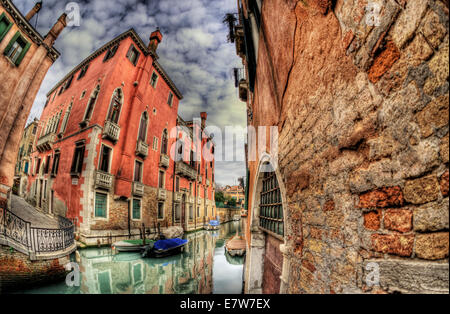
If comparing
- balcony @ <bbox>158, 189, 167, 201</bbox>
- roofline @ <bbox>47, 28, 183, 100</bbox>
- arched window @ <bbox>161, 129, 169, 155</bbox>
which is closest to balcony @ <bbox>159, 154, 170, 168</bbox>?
arched window @ <bbox>161, 129, 169, 155</bbox>

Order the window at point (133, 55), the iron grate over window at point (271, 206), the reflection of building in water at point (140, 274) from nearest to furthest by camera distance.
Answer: the iron grate over window at point (271, 206) < the reflection of building in water at point (140, 274) < the window at point (133, 55)

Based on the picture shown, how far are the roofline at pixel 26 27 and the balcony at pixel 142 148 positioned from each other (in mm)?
4926

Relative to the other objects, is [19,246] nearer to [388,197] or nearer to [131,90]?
[388,197]

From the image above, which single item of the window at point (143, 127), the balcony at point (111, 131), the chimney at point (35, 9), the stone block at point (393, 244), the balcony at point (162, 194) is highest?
the chimney at point (35, 9)

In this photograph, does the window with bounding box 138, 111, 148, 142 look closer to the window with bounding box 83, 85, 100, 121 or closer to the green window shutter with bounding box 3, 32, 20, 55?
the window with bounding box 83, 85, 100, 121

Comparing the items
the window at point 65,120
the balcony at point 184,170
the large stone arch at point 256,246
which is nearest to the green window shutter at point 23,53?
the window at point 65,120

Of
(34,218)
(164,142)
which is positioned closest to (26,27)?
(34,218)

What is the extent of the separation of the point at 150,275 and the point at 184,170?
32.2 ft

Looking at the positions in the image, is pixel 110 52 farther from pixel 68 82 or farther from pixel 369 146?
pixel 369 146

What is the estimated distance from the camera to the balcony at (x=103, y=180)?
7763 millimetres

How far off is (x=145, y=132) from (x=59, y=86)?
7.29 metres

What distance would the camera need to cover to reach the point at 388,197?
857 millimetres

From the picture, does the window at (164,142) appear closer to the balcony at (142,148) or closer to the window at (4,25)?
the balcony at (142,148)

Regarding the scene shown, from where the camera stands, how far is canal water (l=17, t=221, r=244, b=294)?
5.18m
